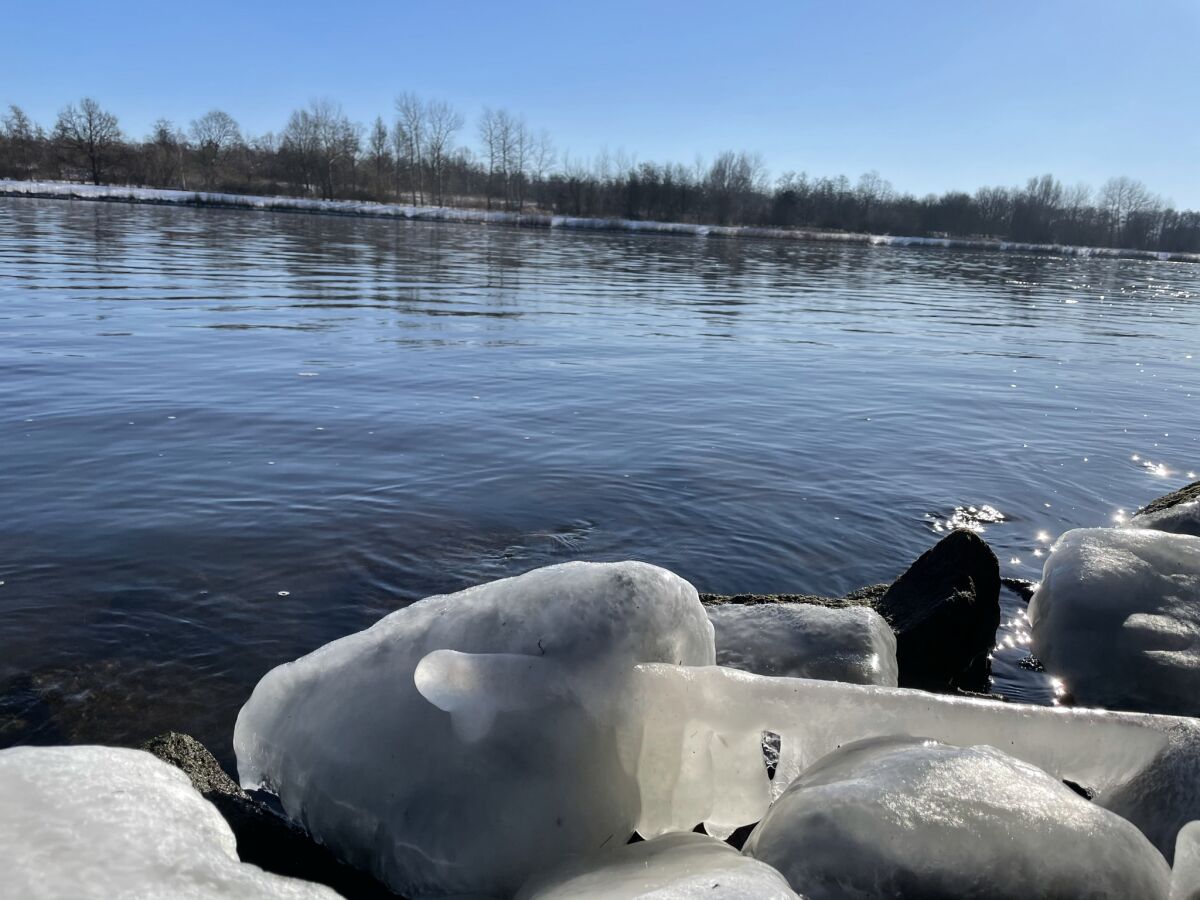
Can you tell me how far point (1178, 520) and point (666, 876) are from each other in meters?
4.96

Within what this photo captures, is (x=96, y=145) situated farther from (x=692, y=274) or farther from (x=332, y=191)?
(x=692, y=274)

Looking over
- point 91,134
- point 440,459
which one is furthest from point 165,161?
point 440,459

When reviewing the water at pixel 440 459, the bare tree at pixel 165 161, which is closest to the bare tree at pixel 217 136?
the bare tree at pixel 165 161

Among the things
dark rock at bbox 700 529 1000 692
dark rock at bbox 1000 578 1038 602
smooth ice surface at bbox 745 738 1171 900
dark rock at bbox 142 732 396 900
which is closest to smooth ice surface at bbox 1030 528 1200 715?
dark rock at bbox 700 529 1000 692

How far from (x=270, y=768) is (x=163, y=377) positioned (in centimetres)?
859

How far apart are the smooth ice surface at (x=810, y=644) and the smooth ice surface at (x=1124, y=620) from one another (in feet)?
3.63

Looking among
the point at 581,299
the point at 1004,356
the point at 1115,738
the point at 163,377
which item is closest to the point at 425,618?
the point at 1115,738

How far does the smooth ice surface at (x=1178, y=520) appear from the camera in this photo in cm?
529

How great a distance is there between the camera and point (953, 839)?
2035 millimetres

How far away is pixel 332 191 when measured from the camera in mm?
97000

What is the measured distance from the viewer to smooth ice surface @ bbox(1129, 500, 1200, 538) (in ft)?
17.4

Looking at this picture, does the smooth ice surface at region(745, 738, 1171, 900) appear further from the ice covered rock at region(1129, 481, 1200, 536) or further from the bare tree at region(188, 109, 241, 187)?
the bare tree at region(188, 109, 241, 187)

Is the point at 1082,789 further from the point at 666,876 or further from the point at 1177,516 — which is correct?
the point at 1177,516

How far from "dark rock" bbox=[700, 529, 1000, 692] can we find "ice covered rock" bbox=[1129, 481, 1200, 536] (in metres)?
2.06
